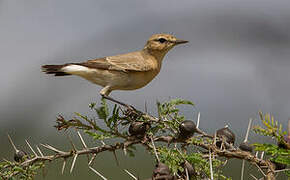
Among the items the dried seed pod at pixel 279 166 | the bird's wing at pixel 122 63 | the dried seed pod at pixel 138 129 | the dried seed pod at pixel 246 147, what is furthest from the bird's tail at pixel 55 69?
the dried seed pod at pixel 279 166

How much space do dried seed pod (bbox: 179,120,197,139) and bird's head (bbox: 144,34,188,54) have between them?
10.0 feet

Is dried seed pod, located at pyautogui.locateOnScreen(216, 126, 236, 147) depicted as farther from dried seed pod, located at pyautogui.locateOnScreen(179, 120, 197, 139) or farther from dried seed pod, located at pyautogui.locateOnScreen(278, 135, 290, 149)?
dried seed pod, located at pyautogui.locateOnScreen(278, 135, 290, 149)

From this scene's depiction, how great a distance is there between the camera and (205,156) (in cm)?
209

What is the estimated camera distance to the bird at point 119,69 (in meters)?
4.63

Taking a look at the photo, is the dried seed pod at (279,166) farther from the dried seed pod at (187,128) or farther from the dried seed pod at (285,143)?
the dried seed pod at (187,128)

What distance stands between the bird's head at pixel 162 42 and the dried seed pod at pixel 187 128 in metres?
3.05

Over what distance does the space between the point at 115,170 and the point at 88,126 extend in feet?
22.5

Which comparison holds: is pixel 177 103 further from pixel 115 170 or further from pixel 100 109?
pixel 115 170

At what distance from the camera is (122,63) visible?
4.91 m

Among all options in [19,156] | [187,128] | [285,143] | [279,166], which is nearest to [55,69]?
[19,156]

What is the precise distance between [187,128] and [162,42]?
3.20 m

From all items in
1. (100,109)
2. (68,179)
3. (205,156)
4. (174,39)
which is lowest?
(68,179)

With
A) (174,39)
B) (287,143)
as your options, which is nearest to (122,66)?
(174,39)

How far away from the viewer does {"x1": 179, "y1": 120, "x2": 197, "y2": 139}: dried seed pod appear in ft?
7.12
